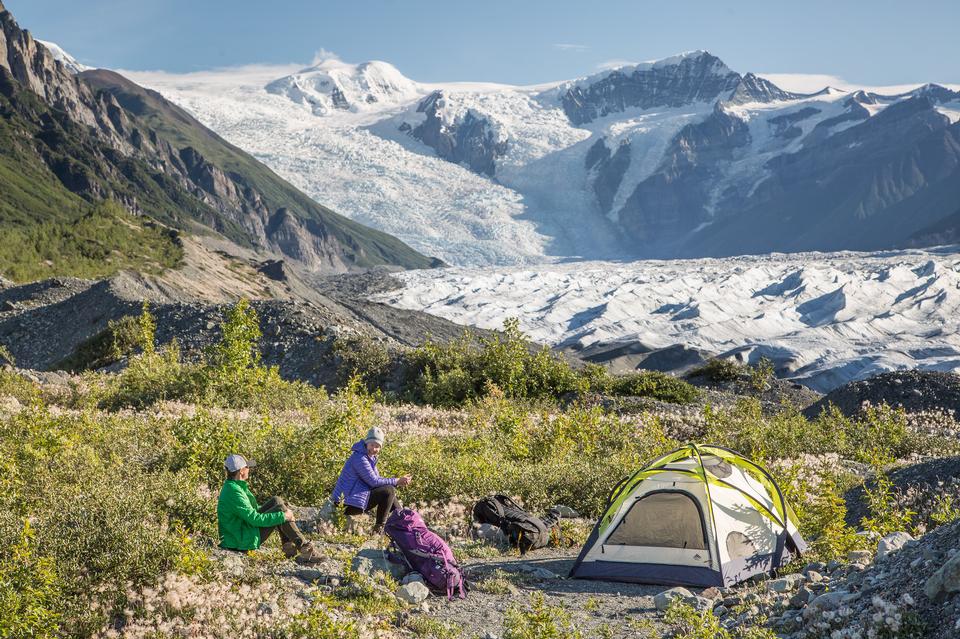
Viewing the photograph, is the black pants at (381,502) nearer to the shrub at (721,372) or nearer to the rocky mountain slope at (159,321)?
the rocky mountain slope at (159,321)

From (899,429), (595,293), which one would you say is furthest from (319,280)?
(899,429)

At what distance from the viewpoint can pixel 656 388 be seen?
2062 centimetres

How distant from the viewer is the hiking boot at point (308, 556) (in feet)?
22.9

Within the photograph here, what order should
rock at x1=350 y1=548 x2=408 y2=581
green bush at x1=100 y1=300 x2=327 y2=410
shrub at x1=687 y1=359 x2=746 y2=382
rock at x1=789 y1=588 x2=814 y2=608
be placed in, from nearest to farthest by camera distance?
rock at x1=789 y1=588 x2=814 y2=608 < rock at x1=350 y1=548 x2=408 y2=581 < green bush at x1=100 y1=300 x2=327 y2=410 < shrub at x1=687 y1=359 x2=746 y2=382

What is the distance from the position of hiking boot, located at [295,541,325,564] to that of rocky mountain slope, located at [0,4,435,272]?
230 feet

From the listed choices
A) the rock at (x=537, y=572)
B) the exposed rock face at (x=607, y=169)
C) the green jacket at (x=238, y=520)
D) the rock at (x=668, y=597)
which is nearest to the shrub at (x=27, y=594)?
the green jacket at (x=238, y=520)

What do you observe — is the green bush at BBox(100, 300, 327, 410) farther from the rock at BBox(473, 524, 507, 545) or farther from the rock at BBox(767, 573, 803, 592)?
the rock at BBox(767, 573, 803, 592)

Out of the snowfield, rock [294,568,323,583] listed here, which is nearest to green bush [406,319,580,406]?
rock [294,568,323,583]

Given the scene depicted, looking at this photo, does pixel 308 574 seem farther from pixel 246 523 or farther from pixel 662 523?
pixel 662 523

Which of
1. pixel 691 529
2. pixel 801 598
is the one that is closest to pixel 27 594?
pixel 801 598

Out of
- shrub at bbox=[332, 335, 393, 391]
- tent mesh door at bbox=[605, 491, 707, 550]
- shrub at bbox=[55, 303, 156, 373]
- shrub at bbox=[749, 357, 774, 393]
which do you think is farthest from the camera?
shrub at bbox=[749, 357, 774, 393]

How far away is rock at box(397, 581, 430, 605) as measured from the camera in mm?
6484

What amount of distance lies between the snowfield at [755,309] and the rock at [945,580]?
41.8 metres

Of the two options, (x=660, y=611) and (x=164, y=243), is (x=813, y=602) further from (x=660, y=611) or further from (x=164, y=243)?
(x=164, y=243)
